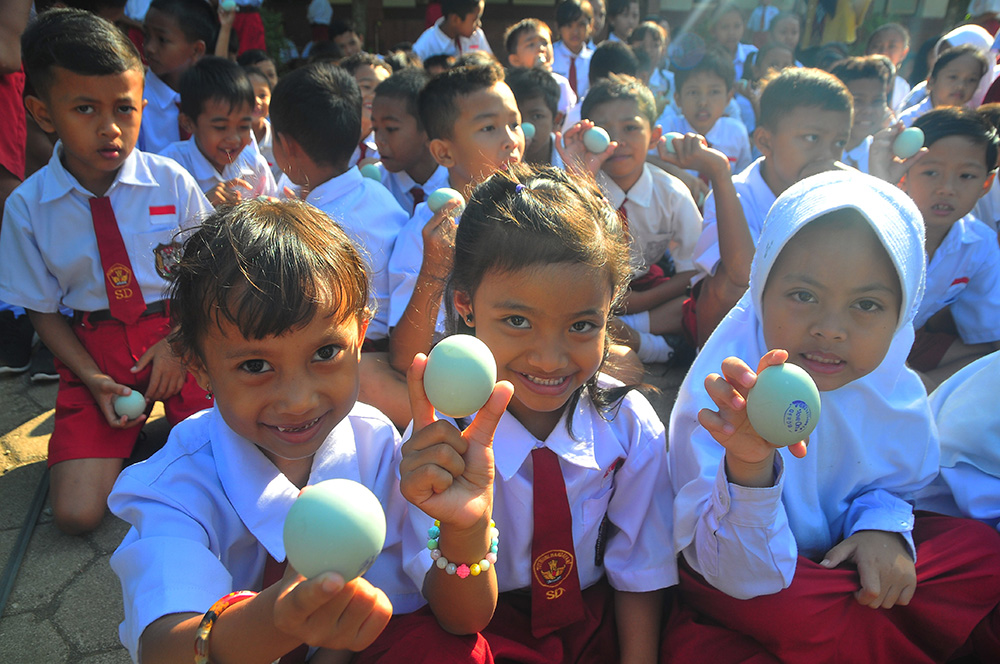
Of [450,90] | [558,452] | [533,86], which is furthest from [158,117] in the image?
[558,452]

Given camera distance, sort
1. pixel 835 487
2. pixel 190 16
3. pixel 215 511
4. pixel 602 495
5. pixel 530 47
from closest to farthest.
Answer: pixel 215 511
pixel 602 495
pixel 835 487
pixel 190 16
pixel 530 47

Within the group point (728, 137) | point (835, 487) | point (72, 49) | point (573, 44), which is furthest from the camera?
point (573, 44)

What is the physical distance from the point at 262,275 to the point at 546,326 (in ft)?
2.09

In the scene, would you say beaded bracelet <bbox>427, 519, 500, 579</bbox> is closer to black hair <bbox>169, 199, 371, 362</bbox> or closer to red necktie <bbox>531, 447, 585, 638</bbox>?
red necktie <bbox>531, 447, 585, 638</bbox>

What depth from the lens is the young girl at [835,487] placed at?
→ 165 cm

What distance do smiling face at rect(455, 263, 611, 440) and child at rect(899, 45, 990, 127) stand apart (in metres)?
5.38

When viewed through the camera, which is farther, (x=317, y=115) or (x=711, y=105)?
(x=711, y=105)

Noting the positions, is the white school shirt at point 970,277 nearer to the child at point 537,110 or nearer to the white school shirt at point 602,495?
the child at point 537,110

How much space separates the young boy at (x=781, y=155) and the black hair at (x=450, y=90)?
1.35m

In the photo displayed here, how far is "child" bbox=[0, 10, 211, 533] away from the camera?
271 centimetres

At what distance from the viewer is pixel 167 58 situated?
5.03m

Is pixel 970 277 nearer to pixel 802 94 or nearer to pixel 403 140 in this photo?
pixel 802 94

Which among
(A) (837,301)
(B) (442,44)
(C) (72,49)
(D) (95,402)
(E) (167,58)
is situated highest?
(C) (72,49)

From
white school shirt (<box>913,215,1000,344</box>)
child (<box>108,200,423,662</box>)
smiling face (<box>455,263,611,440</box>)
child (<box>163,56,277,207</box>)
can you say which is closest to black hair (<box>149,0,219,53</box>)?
child (<box>163,56,277,207</box>)
